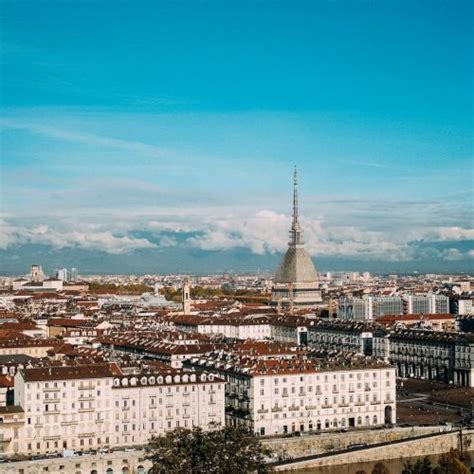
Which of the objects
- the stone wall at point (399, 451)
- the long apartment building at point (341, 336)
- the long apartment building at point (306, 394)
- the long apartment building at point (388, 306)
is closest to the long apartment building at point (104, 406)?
the long apartment building at point (306, 394)

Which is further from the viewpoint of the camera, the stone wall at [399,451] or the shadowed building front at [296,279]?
the shadowed building front at [296,279]

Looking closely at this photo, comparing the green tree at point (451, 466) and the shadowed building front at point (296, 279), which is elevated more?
the shadowed building front at point (296, 279)

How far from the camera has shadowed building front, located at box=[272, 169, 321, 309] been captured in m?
110

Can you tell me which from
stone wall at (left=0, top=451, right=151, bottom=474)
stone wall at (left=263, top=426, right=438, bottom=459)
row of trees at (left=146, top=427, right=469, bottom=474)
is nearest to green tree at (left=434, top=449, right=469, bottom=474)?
row of trees at (left=146, top=427, right=469, bottom=474)

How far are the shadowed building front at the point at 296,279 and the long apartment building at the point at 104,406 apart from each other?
2529 inches

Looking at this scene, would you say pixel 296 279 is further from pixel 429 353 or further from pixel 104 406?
pixel 104 406

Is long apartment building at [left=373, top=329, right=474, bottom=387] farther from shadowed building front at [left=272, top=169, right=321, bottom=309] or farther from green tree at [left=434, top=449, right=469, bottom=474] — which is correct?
shadowed building front at [left=272, top=169, right=321, bottom=309]

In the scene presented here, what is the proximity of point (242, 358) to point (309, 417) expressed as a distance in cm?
500

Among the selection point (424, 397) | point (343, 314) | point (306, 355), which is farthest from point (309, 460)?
point (343, 314)

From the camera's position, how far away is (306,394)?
151 feet

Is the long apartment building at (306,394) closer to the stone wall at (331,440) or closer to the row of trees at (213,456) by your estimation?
the stone wall at (331,440)

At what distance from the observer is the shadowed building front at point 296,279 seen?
110 m

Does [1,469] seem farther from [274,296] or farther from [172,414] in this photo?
[274,296]

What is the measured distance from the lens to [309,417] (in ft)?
151
